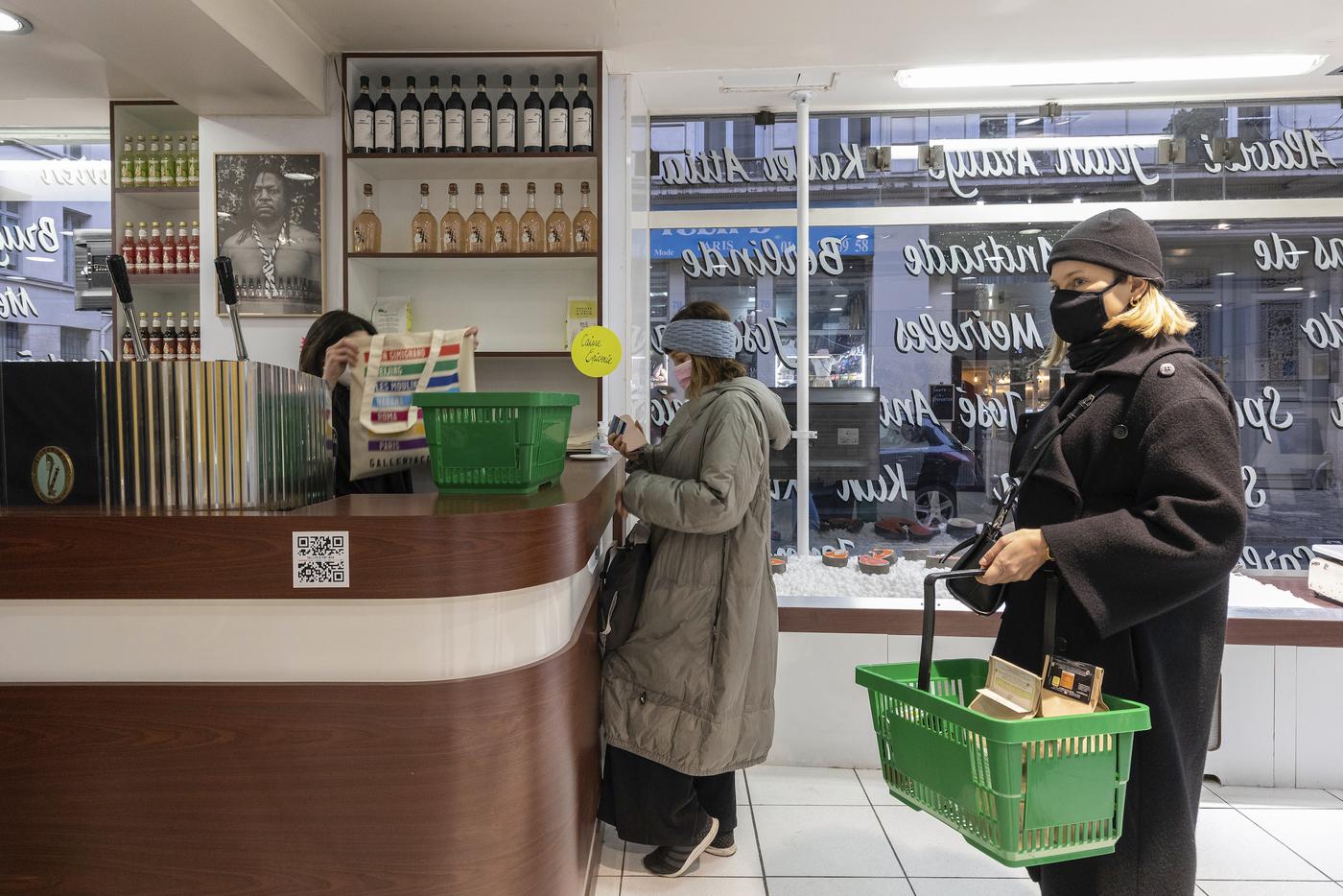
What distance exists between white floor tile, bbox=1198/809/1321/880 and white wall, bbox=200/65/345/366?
3893 millimetres

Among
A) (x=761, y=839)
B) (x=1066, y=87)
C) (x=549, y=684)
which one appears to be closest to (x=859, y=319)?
(x=1066, y=87)

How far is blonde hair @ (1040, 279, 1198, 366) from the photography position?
5.15ft

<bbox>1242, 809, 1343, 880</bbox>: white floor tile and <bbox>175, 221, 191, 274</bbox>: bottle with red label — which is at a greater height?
<bbox>175, 221, 191, 274</bbox>: bottle with red label

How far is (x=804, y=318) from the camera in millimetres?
4402

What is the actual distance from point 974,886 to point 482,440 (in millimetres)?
2000

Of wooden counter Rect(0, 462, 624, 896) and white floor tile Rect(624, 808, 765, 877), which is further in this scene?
white floor tile Rect(624, 808, 765, 877)

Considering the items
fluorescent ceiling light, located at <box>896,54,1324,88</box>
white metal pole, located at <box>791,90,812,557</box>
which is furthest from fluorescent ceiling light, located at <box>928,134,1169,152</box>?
white metal pole, located at <box>791,90,812,557</box>

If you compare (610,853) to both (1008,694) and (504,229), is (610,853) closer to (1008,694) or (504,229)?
(1008,694)

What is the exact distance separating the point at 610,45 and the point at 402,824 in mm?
3183

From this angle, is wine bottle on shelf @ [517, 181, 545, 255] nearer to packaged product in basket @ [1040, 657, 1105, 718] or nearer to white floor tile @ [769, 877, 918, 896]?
white floor tile @ [769, 877, 918, 896]

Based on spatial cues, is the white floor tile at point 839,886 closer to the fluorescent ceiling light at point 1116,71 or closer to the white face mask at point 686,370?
the white face mask at point 686,370

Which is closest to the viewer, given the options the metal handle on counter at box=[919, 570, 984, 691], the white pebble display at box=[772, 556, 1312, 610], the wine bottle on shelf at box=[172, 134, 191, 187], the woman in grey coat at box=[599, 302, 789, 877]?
the metal handle on counter at box=[919, 570, 984, 691]

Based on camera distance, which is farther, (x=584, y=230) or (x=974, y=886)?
(x=584, y=230)

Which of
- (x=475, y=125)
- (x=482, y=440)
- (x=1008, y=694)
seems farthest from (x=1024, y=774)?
(x=475, y=125)
